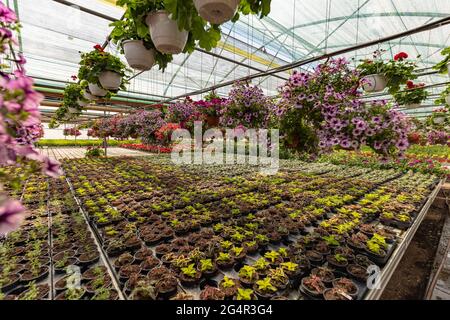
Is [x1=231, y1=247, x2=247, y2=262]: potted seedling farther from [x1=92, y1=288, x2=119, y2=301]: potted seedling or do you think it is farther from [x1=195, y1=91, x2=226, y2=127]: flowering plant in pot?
[x1=195, y1=91, x2=226, y2=127]: flowering plant in pot

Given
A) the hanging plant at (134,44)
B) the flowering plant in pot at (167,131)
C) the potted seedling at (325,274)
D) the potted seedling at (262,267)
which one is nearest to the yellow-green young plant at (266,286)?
the potted seedling at (262,267)

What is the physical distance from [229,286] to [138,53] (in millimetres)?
1886

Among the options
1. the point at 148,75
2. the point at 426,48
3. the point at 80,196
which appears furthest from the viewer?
the point at 148,75

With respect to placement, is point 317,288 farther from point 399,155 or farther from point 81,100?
point 81,100

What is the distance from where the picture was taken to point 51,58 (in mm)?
7414

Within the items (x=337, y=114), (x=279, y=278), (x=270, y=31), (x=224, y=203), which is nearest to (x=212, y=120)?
(x=224, y=203)

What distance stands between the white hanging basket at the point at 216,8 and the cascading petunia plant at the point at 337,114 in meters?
1.29

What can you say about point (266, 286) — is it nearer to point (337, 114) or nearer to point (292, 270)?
point (292, 270)

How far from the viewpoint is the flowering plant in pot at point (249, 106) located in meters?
2.82

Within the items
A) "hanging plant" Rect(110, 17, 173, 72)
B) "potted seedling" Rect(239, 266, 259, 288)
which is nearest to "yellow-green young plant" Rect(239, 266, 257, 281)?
"potted seedling" Rect(239, 266, 259, 288)

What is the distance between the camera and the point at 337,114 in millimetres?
1958

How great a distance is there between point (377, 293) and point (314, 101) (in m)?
1.56

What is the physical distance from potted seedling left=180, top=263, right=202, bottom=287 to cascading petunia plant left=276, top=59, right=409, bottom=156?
1547 millimetres
